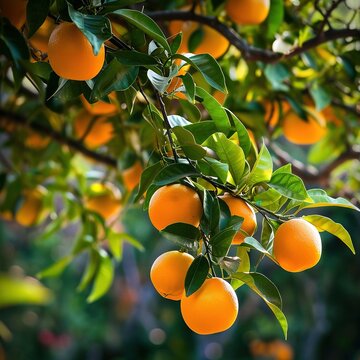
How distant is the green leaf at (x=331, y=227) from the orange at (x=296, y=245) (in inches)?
1.3

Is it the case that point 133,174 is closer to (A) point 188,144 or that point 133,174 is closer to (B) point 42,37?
(B) point 42,37

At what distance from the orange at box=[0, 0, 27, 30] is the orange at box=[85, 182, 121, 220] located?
48 centimetres

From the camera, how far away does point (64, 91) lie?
21.3 inches

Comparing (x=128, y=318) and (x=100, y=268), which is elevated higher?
(x=100, y=268)

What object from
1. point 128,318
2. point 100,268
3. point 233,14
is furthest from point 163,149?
point 128,318

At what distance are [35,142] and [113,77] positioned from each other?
2.24 ft

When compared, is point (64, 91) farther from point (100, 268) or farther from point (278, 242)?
point (100, 268)

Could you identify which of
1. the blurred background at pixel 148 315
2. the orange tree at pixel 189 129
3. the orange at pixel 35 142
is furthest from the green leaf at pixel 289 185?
the blurred background at pixel 148 315

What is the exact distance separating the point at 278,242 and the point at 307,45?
415 mm

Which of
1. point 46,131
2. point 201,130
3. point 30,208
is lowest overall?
point 30,208

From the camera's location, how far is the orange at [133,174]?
3.23 ft

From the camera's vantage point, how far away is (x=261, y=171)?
19.7 inches

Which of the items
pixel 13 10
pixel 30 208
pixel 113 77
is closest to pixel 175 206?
pixel 113 77

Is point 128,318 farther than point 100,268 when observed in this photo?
Yes
